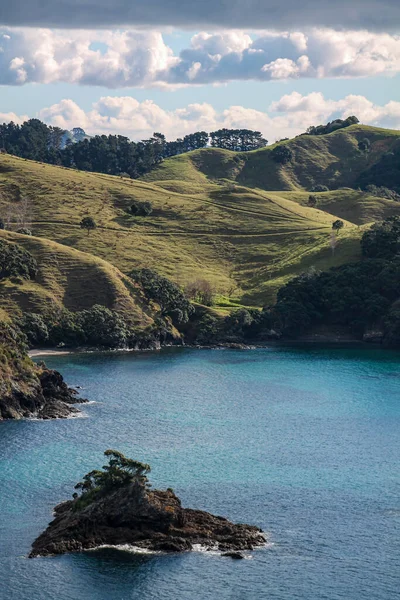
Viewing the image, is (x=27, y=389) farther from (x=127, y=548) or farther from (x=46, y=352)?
(x=127, y=548)

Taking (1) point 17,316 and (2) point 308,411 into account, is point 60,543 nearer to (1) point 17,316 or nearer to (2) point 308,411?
(2) point 308,411

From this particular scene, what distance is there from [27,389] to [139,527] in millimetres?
54932

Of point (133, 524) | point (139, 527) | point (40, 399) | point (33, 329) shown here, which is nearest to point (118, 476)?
point (133, 524)

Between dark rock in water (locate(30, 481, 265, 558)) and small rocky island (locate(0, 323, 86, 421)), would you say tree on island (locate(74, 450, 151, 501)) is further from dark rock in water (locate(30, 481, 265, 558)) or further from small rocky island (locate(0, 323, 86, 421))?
small rocky island (locate(0, 323, 86, 421))

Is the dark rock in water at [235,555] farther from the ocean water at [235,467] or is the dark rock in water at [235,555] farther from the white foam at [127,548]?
the white foam at [127,548]

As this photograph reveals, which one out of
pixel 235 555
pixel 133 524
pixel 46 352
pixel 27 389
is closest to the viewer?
pixel 235 555

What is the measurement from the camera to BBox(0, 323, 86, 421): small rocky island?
14275cm

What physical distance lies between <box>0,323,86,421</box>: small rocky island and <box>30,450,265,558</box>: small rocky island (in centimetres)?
4477

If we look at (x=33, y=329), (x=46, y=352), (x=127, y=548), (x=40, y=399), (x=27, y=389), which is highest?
(x=33, y=329)

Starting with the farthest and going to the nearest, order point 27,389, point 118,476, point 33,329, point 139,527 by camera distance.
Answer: point 33,329, point 27,389, point 118,476, point 139,527

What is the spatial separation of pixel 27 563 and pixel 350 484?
4035 cm

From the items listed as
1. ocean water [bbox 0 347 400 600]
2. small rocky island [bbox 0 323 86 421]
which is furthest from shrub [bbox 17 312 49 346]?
small rocky island [bbox 0 323 86 421]

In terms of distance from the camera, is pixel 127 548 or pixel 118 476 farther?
pixel 118 476

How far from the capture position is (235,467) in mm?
120188
